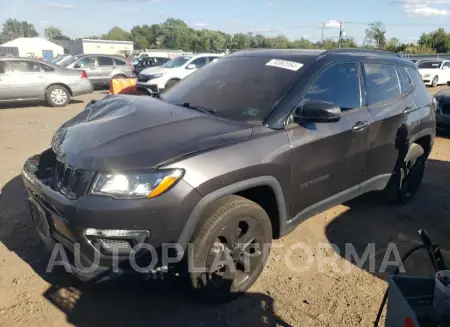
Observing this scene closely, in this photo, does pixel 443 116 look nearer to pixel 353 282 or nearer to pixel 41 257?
pixel 353 282

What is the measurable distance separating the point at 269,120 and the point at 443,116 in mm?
6906

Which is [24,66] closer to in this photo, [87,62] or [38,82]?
[38,82]

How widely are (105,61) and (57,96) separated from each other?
507cm

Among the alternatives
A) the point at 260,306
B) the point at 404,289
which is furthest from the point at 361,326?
the point at 404,289

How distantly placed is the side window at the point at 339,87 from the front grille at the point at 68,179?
1783 mm

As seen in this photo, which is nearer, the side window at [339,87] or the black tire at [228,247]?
the black tire at [228,247]

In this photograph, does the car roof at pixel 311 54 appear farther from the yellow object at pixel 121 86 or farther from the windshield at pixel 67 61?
the windshield at pixel 67 61

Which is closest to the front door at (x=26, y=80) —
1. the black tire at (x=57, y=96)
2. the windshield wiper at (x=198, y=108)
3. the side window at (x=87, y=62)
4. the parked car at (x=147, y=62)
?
the black tire at (x=57, y=96)

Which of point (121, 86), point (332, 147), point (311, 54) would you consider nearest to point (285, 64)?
point (311, 54)

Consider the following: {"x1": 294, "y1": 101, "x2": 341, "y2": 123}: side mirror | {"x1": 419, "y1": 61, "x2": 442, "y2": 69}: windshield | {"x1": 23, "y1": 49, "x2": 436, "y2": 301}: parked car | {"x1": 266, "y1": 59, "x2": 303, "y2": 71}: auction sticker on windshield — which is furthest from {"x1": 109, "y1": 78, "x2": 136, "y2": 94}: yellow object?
{"x1": 419, "y1": 61, "x2": 442, "y2": 69}: windshield

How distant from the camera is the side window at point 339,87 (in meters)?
3.18

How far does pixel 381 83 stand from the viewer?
388 cm

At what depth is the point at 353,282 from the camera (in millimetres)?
3096

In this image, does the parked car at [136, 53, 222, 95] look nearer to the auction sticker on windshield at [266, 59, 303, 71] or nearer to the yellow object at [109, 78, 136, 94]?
the yellow object at [109, 78, 136, 94]
